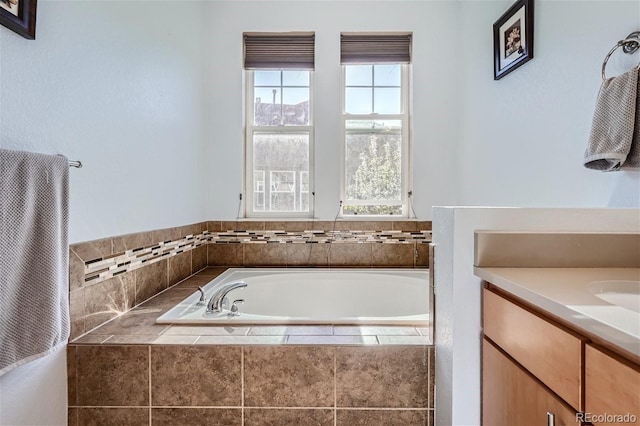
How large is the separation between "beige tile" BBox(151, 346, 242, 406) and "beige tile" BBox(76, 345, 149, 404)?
50 mm

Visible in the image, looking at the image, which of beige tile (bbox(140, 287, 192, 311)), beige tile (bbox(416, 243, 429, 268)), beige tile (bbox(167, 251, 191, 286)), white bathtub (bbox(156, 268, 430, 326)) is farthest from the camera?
beige tile (bbox(416, 243, 429, 268))

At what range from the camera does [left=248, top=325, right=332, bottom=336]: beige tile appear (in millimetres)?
1337

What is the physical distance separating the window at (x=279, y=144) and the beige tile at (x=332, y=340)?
1477 millimetres

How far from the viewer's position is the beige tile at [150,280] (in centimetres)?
176

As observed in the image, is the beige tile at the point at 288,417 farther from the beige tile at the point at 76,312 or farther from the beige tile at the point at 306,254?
the beige tile at the point at 306,254

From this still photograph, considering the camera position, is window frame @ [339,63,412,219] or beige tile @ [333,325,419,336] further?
window frame @ [339,63,412,219]

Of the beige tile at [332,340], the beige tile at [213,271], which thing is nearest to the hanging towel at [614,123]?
the beige tile at [332,340]

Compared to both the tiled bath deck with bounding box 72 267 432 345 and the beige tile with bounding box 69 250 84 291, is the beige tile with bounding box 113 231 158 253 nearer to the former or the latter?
the beige tile with bounding box 69 250 84 291

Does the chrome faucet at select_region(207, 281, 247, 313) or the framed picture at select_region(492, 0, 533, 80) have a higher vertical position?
the framed picture at select_region(492, 0, 533, 80)

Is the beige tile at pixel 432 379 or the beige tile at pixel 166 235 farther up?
the beige tile at pixel 166 235

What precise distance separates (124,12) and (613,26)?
7.21 feet

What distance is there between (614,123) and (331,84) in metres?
1.91

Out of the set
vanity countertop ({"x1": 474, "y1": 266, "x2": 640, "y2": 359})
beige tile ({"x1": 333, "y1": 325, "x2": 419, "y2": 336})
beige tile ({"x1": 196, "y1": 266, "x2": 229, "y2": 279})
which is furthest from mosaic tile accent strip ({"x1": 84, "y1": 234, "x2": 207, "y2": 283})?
vanity countertop ({"x1": 474, "y1": 266, "x2": 640, "y2": 359})


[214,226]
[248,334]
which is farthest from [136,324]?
[214,226]
